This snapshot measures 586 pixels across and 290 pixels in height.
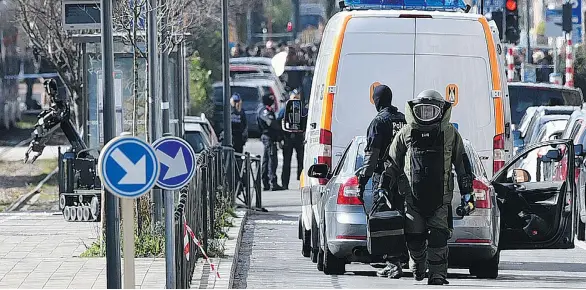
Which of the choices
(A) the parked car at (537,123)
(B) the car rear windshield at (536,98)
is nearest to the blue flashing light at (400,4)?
(A) the parked car at (537,123)

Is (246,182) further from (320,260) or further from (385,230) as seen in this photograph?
(385,230)

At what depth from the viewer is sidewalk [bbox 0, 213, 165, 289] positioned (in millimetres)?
12531

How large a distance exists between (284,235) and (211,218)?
2.90 meters

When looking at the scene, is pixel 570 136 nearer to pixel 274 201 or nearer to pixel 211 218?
pixel 211 218

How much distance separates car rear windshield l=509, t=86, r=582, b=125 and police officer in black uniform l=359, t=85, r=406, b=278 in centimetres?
1686

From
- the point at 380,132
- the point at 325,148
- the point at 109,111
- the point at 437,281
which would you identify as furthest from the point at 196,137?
the point at 109,111

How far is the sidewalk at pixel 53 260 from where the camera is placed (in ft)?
41.1

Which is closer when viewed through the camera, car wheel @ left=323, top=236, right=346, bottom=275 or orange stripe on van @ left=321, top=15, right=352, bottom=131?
car wheel @ left=323, top=236, right=346, bottom=275

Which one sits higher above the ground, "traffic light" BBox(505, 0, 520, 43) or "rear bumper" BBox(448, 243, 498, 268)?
"traffic light" BBox(505, 0, 520, 43)

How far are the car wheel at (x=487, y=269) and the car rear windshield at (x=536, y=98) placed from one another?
16984 millimetres

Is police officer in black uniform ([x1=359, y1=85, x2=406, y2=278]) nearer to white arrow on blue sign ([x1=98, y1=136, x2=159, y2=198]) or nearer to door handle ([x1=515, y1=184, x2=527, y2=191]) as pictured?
door handle ([x1=515, y1=184, x2=527, y2=191])

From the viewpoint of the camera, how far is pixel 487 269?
530 inches

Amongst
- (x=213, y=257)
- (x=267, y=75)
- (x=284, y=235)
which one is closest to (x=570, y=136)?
(x=284, y=235)

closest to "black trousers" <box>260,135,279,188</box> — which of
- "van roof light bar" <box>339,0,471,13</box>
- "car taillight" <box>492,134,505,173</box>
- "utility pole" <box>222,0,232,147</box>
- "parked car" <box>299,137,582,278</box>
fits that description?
"utility pole" <box>222,0,232,147</box>
